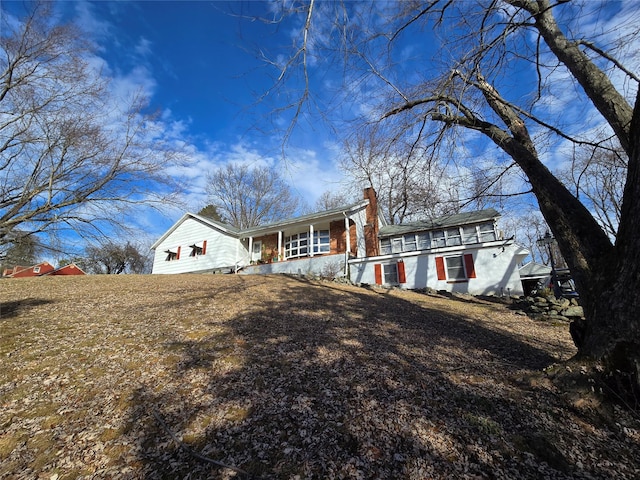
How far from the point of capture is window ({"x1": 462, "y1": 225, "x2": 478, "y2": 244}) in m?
17.5

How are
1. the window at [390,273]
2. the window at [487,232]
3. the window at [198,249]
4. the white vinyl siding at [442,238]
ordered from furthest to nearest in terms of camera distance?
the window at [198,249]
the white vinyl siding at [442,238]
the window at [487,232]
the window at [390,273]

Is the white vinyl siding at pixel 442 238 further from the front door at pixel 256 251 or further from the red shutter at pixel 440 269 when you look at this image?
the front door at pixel 256 251

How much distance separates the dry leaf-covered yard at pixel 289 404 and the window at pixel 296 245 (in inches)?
490

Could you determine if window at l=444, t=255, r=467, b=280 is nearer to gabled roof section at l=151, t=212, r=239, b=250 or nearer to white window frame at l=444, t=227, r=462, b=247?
white window frame at l=444, t=227, r=462, b=247

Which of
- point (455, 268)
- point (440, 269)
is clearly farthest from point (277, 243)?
point (455, 268)

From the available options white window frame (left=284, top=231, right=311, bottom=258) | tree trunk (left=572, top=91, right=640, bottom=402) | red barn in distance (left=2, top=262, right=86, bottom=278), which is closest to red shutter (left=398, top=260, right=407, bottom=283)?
white window frame (left=284, top=231, right=311, bottom=258)

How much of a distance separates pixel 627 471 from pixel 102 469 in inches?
168

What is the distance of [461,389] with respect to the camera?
3.52m

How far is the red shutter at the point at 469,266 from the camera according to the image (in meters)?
14.4

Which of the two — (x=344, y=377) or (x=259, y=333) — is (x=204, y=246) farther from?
(x=344, y=377)

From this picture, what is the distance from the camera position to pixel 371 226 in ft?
62.9

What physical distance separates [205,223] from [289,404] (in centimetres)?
1962

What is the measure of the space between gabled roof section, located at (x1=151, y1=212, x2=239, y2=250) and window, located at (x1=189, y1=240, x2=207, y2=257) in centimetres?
143

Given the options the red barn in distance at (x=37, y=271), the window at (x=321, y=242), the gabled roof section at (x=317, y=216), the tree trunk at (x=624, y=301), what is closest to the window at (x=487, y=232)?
the gabled roof section at (x=317, y=216)
